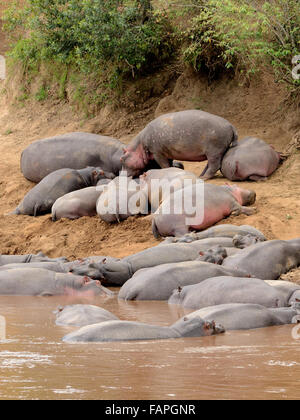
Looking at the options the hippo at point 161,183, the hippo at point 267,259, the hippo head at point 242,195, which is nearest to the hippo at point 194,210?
the hippo head at point 242,195

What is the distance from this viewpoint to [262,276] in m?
6.95

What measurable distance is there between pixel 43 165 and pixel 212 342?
8.86 meters

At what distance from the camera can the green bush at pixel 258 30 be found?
39.0 feet

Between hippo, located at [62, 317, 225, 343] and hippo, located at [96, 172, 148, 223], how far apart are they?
5.38m

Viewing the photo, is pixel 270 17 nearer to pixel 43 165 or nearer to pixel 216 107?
pixel 216 107

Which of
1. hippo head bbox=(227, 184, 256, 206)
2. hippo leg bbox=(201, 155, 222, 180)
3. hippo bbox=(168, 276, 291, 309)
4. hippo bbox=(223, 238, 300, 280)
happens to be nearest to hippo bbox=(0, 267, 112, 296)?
hippo bbox=(168, 276, 291, 309)

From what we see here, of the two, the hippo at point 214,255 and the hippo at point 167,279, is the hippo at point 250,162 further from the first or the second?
the hippo at point 167,279

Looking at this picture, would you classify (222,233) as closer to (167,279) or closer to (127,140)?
(167,279)

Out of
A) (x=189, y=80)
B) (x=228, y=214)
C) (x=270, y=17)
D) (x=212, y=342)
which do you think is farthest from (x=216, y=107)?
(x=212, y=342)

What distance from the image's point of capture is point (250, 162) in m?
11.5

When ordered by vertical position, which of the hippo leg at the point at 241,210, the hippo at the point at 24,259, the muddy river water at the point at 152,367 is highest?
the muddy river water at the point at 152,367

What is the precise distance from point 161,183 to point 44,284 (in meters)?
3.67

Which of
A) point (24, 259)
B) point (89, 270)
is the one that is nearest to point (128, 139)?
point (24, 259)

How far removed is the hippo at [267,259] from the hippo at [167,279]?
0.34 m
